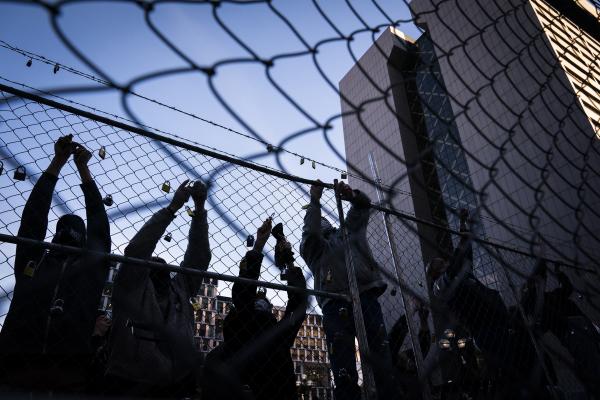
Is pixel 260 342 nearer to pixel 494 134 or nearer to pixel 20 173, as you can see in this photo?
pixel 20 173

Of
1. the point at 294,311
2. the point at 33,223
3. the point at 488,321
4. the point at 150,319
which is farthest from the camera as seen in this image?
Result: the point at 488,321

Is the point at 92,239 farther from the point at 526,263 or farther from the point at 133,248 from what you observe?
the point at 526,263

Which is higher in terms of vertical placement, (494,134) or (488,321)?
(494,134)

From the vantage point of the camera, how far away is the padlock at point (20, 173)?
76.1 inches

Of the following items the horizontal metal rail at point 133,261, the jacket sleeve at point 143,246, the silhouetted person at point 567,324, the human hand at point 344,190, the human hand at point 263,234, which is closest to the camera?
the horizontal metal rail at point 133,261

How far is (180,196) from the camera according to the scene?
2.25m

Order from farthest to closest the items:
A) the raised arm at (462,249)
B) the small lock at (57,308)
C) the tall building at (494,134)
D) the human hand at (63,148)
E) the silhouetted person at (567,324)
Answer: the silhouetted person at (567,324)
the tall building at (494,134)
the human hand at (63,148)
the small lock at (57,308)
the raised arm at (462,249)

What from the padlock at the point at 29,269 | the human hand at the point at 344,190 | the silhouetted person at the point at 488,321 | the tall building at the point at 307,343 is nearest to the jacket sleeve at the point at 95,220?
the padlock at the point at 29,269

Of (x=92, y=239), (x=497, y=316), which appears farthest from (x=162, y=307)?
(x=497, y=316)

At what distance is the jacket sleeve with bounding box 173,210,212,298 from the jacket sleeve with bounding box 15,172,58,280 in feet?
2.40

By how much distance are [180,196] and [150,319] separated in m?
0.84

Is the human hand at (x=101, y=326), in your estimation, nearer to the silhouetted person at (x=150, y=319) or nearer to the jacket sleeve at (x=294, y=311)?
the silhouetted person at (x=150, y=319)

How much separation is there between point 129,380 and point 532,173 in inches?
345

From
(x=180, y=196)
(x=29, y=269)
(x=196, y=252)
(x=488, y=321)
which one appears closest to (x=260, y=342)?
(x=196, y=252)
